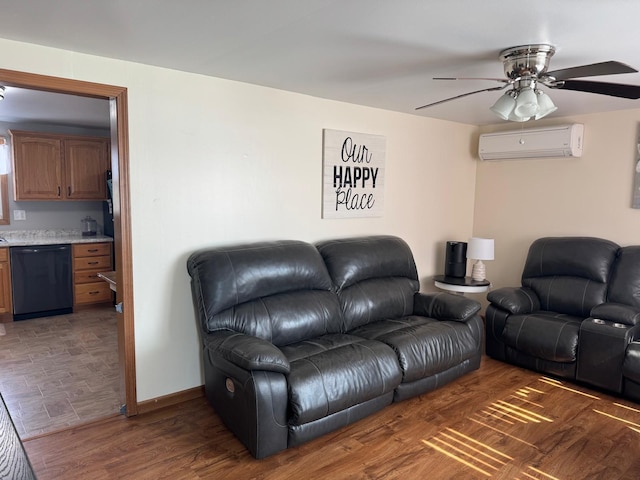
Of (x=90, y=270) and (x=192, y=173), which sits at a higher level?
(x=192, y=173)

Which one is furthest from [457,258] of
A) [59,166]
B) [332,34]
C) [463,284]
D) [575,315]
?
[59,166]

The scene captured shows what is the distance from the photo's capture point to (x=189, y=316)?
3074 mm

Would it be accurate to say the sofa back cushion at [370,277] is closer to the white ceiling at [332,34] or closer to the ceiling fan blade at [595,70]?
the white ceiling at [332,34]

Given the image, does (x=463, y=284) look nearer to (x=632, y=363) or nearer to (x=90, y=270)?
(x=632, y=363)

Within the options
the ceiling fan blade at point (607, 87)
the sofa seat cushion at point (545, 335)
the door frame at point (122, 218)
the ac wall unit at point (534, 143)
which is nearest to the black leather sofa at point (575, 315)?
the sofa seat cushion at point (545, 335)

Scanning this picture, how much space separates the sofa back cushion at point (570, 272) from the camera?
374 centimetres

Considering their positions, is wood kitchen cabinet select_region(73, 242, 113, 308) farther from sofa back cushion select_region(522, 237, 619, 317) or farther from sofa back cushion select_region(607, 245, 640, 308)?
sofa back cushion select_region(607, 245, 640, 308)

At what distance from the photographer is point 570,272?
3926 mm

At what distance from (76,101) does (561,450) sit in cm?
463

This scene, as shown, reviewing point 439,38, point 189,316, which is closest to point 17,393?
point 189,316

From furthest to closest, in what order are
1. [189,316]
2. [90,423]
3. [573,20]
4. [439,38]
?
1. [189,316]
2. [90,423]
3. [439,38]
4. [573,20]

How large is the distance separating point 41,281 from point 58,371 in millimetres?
1841

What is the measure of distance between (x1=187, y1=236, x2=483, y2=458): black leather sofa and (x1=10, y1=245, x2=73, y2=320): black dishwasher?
307cm

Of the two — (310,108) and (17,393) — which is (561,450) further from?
(17,393)
